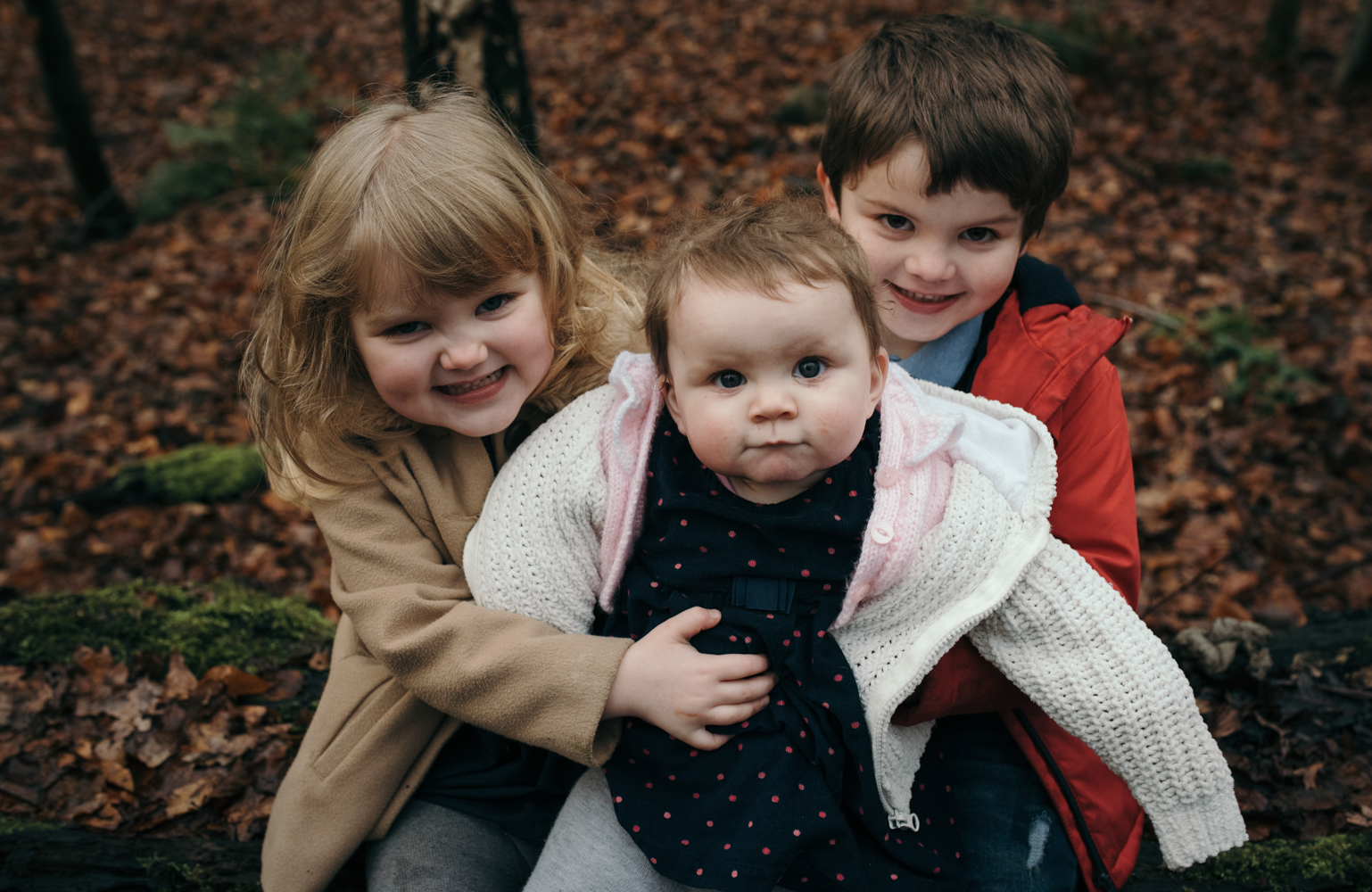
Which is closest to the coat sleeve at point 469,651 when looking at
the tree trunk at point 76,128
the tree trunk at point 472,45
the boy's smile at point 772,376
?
the boy's smile at point 772,376

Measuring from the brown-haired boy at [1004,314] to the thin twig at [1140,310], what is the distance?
3.59 m

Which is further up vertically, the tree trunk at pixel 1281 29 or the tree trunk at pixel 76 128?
the tree trunk at pixel 1281 29

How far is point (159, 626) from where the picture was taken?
3027mm

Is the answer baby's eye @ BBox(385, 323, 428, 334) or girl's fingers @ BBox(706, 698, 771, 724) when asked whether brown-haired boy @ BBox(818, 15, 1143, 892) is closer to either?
girl's fingers @ BBox(706, 698, 771, 724)

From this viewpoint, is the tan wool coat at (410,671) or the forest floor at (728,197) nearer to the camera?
the tan wool coat at (410,671)

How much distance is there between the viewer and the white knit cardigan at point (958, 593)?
1893 millimetres

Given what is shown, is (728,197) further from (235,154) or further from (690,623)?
(235,154)

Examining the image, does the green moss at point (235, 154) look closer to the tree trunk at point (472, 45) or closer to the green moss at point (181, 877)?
the tree trunk at point (472, 45)

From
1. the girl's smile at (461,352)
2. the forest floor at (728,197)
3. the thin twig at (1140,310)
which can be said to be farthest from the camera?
the thin twig at (1140,310)

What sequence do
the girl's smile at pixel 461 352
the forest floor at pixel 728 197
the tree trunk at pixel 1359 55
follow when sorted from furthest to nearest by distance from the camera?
the tree trunk at pixel 1359 55, the forest floor at pixel 728 197, the girl's smile at pixel 461 352

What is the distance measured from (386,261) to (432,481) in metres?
0.58

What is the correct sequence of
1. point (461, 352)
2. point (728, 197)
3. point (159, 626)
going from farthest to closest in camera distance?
point (728, 197), point (159, 626), point (461, 352)

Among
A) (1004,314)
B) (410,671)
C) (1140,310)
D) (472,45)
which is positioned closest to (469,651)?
(410,671)

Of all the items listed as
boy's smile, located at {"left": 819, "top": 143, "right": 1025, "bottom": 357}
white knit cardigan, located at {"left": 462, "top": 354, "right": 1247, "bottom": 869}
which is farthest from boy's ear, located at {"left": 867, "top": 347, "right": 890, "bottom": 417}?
boy's smile, located at {"left": 819, "top": 143, "right": 1025, "bottom": 357}
